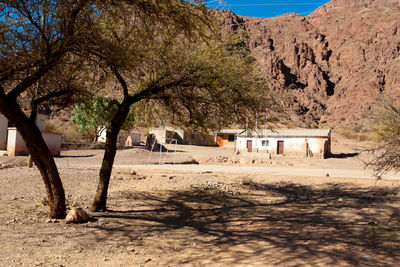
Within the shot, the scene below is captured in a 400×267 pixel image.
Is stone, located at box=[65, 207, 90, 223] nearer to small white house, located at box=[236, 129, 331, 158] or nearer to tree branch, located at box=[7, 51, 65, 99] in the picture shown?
tree branch, located at box=[7, 51, 65, 99]

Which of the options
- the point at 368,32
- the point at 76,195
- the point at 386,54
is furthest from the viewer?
the point at 368,32

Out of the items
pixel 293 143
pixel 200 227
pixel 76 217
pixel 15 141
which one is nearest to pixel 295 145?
pixel 293 143

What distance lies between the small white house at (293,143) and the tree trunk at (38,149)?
98.0ft

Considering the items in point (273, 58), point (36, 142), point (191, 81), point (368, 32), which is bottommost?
point (36, 142)

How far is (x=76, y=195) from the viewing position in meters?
9.41

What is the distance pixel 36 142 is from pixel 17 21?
2.32m

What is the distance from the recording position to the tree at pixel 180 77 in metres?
7.31

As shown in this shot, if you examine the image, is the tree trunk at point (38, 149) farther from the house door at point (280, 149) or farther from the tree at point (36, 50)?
the house door at point (280, 149)

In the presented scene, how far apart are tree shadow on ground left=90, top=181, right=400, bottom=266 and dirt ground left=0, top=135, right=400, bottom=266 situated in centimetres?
2

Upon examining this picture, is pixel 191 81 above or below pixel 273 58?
below

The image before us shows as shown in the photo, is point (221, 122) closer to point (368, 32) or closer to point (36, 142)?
point (36, 142)

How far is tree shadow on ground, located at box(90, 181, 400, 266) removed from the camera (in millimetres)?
5246

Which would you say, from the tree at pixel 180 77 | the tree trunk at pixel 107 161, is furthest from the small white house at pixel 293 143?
the tree trunk at pixel 107 161

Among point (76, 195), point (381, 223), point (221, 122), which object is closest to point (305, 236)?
point (381, 223)
